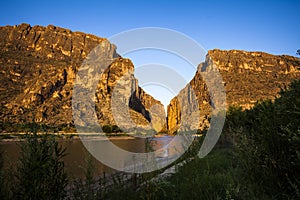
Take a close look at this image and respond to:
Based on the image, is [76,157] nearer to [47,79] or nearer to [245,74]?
[245,74]

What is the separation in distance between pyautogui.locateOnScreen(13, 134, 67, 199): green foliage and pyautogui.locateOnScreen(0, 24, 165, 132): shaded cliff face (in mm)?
99663

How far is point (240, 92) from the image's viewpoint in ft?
372

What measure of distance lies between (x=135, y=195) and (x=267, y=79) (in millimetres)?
137053

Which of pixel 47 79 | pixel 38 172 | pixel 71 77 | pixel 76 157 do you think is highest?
pixel 71 77

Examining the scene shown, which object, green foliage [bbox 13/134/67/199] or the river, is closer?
green foliage [bbox 13/134/67/199]

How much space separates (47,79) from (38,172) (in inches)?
6363

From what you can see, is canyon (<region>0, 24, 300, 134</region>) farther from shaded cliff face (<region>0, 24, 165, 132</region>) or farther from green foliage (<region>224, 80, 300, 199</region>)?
green foliage (<region>224, 80, 300, 199</region>)

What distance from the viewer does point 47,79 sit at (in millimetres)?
150000

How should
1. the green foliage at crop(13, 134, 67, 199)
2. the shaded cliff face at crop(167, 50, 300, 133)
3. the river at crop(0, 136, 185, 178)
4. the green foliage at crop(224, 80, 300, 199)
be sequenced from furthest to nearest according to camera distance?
the shaded cliff face at crop(167, 50, 300, 133)
the river at crop(0, 136, 185, 178)
the green foliage at crop(224, 80, 300, 199)
the green foliage at crop(13, 134, 67, 199)

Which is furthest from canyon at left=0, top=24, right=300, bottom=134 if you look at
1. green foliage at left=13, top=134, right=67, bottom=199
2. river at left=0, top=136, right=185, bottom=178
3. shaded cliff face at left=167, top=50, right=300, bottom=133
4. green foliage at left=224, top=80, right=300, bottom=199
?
green foliage at left=13, top=134, right=67, bottom=199

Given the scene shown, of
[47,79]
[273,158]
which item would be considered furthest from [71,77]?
[273,158]

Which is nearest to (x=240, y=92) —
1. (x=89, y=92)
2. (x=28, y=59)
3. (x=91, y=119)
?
(x=91, y=119)

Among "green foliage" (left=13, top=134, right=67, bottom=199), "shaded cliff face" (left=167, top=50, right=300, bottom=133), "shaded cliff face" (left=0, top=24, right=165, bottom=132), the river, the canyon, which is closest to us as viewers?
"green foliage" (left=13, top=134, right=67, bottom=199)

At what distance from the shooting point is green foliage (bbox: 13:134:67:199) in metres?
3.47
